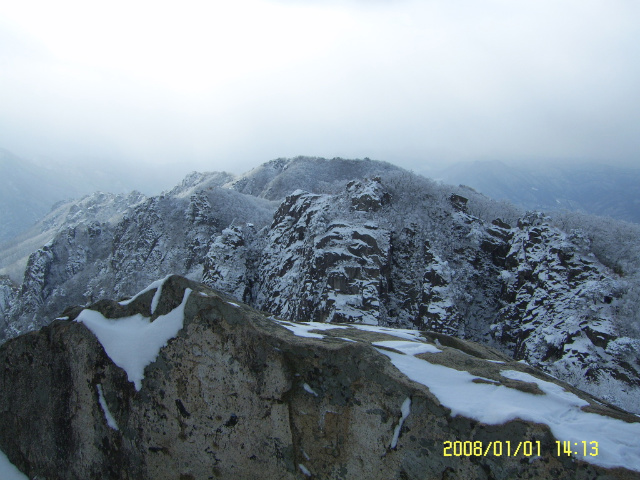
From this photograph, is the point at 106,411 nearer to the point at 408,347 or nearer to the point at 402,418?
the point at 402,418

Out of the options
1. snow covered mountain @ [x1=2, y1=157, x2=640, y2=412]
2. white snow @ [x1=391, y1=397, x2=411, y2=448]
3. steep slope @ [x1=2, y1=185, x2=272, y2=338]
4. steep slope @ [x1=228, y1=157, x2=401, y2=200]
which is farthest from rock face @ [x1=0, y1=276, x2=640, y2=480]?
steep slope @ [x1=228, y1=157, x2=401, y2=200]

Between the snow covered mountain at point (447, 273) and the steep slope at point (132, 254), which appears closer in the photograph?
the snow covered mountain at point (447, 273)

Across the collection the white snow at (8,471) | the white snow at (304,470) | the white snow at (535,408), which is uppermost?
the white snow at (535,408)

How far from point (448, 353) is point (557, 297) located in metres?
29.2

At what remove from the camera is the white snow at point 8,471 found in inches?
415

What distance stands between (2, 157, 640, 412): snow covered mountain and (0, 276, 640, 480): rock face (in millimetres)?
21376

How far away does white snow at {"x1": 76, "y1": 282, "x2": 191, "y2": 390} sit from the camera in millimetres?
9617

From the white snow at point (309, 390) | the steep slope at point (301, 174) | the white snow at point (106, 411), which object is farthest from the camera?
the steep slope at point (301, 174)

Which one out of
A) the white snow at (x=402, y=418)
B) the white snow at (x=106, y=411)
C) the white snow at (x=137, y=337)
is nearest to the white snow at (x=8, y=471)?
the white snow at (x=106, y=411)

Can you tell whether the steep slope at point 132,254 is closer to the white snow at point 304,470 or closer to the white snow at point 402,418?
the white snow at point 304,470

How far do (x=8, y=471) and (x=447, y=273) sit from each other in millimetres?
35975

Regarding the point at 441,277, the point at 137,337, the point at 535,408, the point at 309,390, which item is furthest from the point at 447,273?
the point at 137,337

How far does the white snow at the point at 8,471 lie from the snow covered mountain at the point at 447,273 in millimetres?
25747

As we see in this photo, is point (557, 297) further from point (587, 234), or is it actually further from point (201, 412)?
point (201, 412)
